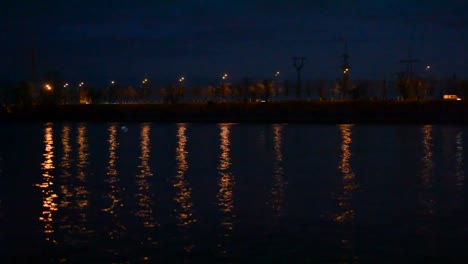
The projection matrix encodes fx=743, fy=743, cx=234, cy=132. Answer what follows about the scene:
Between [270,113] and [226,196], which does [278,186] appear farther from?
[270,113]

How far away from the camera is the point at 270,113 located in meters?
Result: 65.2

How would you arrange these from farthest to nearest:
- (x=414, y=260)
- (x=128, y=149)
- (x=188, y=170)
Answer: (x=128, y=149) → (x=188, y=170) → (x=414, y=260)

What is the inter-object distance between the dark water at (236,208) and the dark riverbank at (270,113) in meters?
33.3

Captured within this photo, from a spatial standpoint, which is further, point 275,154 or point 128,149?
point 128,149

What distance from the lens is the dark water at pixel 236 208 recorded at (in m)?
10.1

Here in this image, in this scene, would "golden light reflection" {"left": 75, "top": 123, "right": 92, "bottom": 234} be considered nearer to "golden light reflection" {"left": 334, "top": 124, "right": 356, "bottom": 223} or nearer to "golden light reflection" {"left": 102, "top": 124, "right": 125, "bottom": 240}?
"golden light reflection" {"left": 102, "top": 124, "right": 125, "bottom": 240}

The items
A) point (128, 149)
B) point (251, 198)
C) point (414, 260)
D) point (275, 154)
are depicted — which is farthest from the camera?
point (128, 149)

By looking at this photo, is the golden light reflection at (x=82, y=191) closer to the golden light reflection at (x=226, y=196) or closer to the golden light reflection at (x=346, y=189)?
the golden light reflection at (x=226, y=196)

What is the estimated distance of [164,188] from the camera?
16.7 meters

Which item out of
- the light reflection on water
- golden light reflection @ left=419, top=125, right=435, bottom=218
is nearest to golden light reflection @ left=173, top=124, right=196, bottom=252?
golden light reflection @ left=419, top=125, right=435, bottom=218

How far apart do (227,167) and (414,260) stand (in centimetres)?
1243

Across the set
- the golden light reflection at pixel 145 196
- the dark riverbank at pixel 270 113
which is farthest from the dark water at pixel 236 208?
the dark riverbank at pixel 270 113

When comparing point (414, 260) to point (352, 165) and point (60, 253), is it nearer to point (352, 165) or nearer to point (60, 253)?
point (60, 253)

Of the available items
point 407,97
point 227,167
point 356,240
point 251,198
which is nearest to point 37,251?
point 356,240
